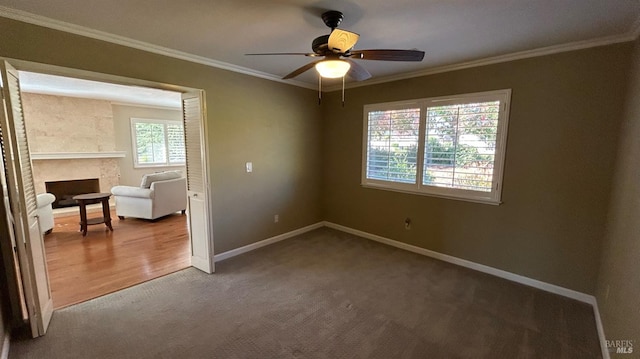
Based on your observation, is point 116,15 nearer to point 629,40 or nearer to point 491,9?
point 491,9

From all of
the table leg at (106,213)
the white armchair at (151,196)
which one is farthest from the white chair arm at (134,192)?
the table leg at (106,213)

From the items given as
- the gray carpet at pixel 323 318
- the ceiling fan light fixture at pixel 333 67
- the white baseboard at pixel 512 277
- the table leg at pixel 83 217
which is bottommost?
the gray carpet at pixel 323 318

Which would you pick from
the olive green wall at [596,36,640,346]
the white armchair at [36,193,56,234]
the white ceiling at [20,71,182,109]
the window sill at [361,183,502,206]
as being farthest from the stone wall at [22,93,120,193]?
the olive green wall at [596,36,640,346]

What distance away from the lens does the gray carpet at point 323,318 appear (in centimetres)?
201

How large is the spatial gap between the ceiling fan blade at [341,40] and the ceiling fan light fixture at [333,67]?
0.13m

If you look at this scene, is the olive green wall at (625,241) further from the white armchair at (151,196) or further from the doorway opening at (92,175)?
the white armchair at (151,196)

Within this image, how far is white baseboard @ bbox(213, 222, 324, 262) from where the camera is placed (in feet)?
11.7

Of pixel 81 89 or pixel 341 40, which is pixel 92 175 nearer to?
pixel 81 89

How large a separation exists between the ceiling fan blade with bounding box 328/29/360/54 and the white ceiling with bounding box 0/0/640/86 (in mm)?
300

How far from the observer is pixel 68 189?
6.14m

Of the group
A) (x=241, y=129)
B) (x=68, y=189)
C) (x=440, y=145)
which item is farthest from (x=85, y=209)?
(x=440, y=145)

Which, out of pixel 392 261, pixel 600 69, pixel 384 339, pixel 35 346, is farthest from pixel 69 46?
pixel 600 69

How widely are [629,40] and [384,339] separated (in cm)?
317

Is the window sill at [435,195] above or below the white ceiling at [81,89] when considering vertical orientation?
below
